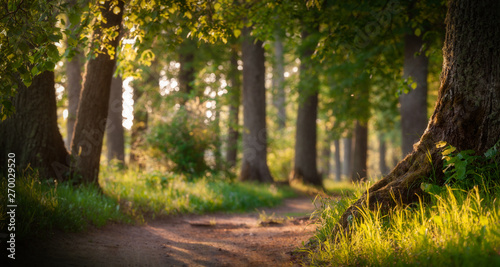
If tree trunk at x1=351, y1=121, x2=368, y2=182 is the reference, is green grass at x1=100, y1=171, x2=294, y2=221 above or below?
below

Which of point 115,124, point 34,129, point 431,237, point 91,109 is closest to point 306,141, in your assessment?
point 115,124

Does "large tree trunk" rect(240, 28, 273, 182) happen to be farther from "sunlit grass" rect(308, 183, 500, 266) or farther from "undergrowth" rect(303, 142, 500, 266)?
"sunlit grass" rect(308, 183, 500, 266)

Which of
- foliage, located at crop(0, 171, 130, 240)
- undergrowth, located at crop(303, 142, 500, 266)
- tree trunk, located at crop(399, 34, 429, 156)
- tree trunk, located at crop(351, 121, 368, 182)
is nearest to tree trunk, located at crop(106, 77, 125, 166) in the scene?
foliage, located at crop(0, 171, 130, 240)

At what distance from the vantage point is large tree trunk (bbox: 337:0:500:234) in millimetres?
4246

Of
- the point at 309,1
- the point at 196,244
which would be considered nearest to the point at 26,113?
the point at 196,244

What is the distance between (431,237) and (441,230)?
0.36 feet

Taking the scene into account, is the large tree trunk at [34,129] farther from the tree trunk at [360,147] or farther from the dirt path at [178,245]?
the tree trunk at [360,147]

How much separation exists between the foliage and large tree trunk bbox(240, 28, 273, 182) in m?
7.36

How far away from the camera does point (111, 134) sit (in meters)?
14.5

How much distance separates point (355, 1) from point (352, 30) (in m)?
1.29

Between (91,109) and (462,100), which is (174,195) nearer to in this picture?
(91,109)

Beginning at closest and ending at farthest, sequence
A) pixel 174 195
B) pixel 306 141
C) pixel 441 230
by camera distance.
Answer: pixel 441 230 → pixel 174 195 → pixel 306 141

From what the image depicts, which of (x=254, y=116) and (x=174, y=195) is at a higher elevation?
(x=254, y=116)

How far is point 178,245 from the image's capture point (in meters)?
5.83
